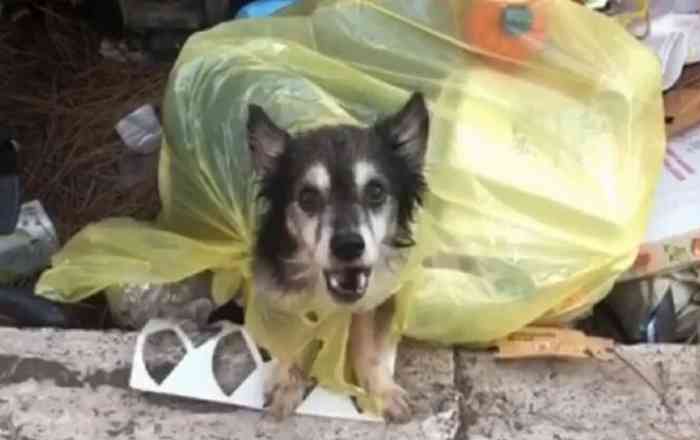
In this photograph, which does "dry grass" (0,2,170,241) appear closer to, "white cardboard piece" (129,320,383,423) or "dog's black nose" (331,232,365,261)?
"white cardboard piece" (129,320,383,423)

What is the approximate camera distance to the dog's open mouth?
2046 millimetres

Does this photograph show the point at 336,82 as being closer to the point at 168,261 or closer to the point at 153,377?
the point at 168,261

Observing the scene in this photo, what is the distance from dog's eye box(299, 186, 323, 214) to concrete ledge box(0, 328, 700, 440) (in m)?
0.36

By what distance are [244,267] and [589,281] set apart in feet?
1.74

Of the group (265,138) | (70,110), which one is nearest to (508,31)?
(265,138)

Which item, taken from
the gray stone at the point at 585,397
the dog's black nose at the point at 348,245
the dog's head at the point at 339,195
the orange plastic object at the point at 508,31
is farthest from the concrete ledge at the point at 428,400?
the orange plastic object at the point at 508,31

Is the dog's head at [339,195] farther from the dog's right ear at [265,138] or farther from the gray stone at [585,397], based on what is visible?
the gray stone at [585,397]

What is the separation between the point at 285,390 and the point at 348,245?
36 cm

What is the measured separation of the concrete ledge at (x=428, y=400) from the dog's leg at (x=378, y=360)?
3 cm

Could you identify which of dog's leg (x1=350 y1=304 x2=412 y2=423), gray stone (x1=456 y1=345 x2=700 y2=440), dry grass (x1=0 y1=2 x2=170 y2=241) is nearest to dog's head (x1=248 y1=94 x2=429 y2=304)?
dog's leg (x1=350 y1=304 x2=412 y2=423)

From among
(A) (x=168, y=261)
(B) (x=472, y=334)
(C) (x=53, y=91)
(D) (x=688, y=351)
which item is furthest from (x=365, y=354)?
(C) (x=53, y=91)

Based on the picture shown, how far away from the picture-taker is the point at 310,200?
2.07 metres

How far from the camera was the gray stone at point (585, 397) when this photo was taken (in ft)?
7.42

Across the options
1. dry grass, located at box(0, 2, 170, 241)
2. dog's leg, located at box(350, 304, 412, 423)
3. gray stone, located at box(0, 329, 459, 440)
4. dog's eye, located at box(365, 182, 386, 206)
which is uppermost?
dog's eye, located at box(365, 182, 386, 206)
